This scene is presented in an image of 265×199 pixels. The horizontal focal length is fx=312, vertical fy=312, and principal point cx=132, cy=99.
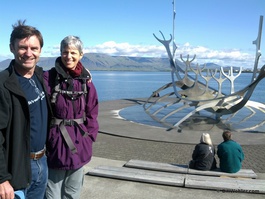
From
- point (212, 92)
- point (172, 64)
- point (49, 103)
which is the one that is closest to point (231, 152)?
point (49, 103)

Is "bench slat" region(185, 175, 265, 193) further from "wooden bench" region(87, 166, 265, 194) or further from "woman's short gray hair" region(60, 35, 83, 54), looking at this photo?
"woman's short gray hair" region(60, 35, 83, 54)

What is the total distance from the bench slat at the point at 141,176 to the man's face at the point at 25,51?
3.59m

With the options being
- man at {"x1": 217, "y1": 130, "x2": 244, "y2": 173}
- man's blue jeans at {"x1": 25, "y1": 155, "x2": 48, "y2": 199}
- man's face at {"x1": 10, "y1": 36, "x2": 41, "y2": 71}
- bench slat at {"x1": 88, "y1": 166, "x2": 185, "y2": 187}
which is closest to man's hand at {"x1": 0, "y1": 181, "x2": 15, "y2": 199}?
man's blue jeans at {"x1": 25, "y1": 155, "x2": 48, "y2": 199}

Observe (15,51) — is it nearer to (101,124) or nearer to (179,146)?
(179,146)

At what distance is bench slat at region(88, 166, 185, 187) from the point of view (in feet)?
17.9

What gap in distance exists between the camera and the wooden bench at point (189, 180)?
519cm

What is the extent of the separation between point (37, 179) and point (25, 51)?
3.64 feet

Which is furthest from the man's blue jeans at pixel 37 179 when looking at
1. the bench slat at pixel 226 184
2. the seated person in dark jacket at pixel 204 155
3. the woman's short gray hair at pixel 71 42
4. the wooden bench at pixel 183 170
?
the seated person in dark jacket at pixel 204 155

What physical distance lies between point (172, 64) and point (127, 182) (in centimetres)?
886

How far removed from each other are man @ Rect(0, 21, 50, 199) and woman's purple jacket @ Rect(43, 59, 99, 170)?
0.19 m

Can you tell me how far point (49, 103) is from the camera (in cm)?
283

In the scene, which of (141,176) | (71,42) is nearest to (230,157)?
(141,176)

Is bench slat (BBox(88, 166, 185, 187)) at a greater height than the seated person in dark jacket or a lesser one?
lesser

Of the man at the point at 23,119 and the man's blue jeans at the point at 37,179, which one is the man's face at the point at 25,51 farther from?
the man's blue jeans at the point at 37,179
